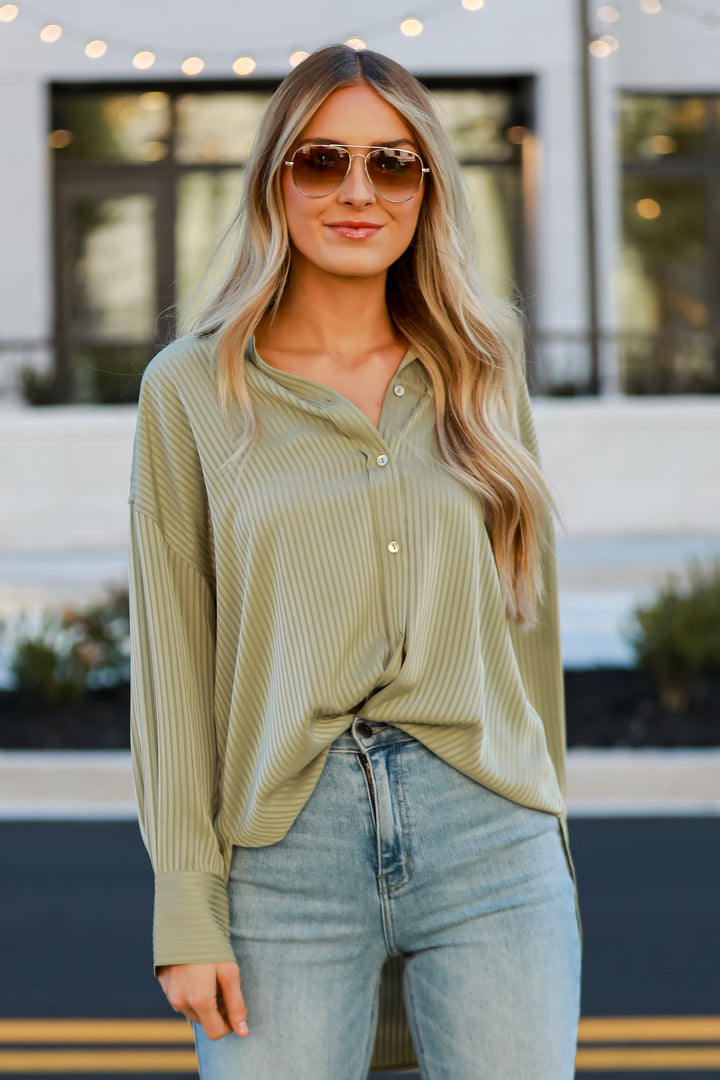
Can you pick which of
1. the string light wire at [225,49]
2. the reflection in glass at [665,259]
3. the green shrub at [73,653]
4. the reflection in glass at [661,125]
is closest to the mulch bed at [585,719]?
the green shrub at [73,653]

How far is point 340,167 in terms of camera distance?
2.09m

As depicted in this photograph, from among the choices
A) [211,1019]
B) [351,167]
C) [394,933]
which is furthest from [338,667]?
[351,167]

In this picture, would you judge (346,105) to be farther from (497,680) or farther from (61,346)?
(61,346)

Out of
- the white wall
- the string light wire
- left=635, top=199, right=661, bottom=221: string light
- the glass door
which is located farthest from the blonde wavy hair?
left=635, top=199, right=661, bottom=221: string light

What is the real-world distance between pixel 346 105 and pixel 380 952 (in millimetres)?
1164

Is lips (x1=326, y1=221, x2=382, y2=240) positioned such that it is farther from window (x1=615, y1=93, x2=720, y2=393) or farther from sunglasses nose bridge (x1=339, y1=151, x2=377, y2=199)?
window (x1=615, y1=93, x2=720, y2=393)

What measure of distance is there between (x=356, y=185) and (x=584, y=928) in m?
3.45

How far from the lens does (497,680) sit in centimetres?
210

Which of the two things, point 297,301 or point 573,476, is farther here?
point 573,476

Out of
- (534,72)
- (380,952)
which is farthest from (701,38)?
(380,952)

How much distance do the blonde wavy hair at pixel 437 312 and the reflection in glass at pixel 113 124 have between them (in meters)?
16.0

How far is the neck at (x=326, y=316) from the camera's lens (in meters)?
2.14

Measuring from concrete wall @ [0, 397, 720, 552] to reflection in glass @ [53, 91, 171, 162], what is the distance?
14.3 ft

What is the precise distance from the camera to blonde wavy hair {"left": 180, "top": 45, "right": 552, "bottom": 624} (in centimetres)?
206
